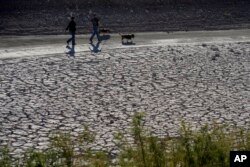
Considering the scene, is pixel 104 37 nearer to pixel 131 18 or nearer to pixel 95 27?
pixel 95 27

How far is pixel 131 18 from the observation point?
27.4m

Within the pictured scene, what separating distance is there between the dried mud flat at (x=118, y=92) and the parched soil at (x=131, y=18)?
5628 mm

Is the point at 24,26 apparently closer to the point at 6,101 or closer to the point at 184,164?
the point at 6,101

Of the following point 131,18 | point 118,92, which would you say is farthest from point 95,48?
point 131,18

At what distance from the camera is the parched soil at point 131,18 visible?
82.0 ft

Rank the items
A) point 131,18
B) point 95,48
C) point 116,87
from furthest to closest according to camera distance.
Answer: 1. point 131,18
2. point 95,48
3. point 116,87

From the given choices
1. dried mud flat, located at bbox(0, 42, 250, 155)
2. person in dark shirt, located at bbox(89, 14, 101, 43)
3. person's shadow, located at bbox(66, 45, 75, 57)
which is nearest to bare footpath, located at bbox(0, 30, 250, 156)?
dried mud flat, located at bbox(0, 42, 250, 155)

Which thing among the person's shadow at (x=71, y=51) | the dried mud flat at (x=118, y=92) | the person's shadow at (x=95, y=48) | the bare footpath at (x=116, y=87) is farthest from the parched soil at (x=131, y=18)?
the dried mud flat at (x=118, y=92)

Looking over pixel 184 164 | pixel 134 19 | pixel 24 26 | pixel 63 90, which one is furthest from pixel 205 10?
pixel 184 164

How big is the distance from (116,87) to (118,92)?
516 mm

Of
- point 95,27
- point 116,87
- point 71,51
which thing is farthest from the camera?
point 95,27

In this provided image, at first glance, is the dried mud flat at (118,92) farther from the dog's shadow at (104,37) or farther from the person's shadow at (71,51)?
the dog's shadow at (104,37)

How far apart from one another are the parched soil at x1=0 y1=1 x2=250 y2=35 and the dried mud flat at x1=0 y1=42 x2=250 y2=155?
18.5ft

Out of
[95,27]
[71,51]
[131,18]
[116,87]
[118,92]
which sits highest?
[131,18]
